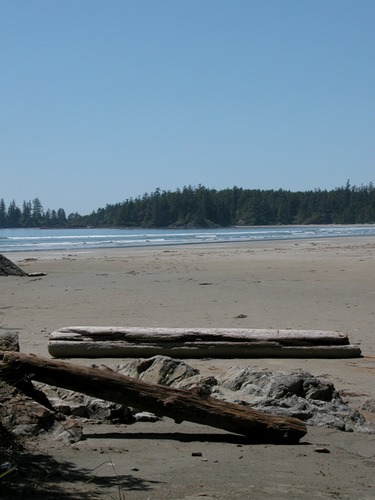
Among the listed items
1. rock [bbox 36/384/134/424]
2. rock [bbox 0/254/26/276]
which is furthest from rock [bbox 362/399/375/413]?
rock [bbox 0/254/26/276]

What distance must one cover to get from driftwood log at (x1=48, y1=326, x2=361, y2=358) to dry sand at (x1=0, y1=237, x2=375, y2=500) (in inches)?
5.4

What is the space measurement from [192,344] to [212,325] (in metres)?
2.24

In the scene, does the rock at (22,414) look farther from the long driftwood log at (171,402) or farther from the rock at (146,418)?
the rock at (146,418)

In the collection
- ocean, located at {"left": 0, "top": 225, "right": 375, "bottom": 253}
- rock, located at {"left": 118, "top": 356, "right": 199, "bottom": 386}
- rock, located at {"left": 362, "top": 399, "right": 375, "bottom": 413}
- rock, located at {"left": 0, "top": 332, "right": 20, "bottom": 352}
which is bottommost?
ocean, located at {"left": 0, "top": 225, "right": 375, "bottom": 253}

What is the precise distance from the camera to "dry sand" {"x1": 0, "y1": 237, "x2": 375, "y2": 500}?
4609mm

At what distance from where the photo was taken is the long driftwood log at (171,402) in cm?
543

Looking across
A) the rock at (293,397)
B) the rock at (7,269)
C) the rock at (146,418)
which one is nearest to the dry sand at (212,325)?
the rock at (146,418)

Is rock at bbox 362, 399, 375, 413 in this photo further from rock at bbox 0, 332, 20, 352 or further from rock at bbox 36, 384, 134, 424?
rock at bbox 0, 332, 20, 352

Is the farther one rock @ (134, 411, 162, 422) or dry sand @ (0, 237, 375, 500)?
rock @ (134, 411, 162, 422)

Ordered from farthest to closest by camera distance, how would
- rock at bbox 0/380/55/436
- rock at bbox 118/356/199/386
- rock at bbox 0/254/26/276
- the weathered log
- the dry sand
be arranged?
1. rock at bbox 0/254/26/276
2. the weathered log
3. rock at bbox 118/356/199/386
4. rock at bbox 0/380/55/436
5. the dry sand

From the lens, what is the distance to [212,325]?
11328mm

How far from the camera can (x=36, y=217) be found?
589 ft

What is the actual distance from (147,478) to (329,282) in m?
13.9

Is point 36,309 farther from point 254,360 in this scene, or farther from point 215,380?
point 215,380
